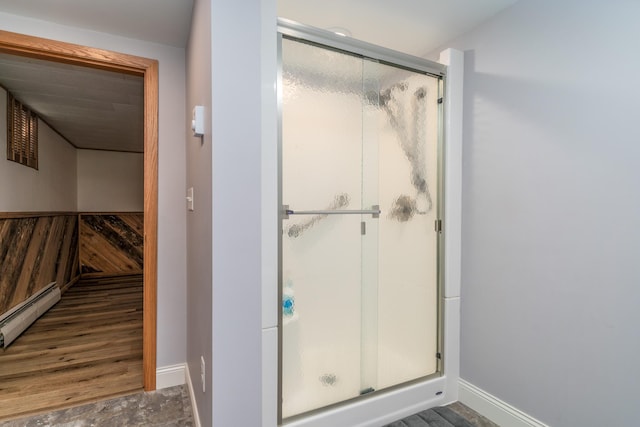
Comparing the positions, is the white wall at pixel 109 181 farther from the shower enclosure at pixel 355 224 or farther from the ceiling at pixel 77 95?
the shower enclosure at pixel 355 224

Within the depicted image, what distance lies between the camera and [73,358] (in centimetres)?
236

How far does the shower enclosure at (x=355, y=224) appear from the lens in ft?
4.76

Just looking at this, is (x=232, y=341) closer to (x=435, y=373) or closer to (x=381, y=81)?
(x=435, y=373)

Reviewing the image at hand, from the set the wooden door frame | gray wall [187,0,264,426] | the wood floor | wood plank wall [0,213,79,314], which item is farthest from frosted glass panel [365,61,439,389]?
wood plank wall [0,213,79,314]

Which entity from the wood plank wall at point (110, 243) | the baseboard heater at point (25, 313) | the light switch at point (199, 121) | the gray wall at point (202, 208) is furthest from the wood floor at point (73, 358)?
the light switch at point (199, 121)

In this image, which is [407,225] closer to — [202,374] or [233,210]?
[233,210]

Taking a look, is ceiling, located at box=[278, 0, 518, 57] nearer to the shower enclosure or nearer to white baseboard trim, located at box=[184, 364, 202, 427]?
the shower enclosure

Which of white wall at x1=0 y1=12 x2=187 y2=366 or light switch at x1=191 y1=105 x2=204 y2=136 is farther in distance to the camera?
white wall at x1=0 y1=12 x2=187 y2=366

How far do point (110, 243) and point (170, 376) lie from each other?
4269 mm

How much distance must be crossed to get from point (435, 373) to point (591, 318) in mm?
859

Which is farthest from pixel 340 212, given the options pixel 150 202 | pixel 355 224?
pixel 150 202

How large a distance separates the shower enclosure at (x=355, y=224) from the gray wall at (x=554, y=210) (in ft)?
0.82

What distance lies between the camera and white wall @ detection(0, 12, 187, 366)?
1.97 meters

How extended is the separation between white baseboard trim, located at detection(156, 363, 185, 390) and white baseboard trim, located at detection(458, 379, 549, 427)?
1.76m
